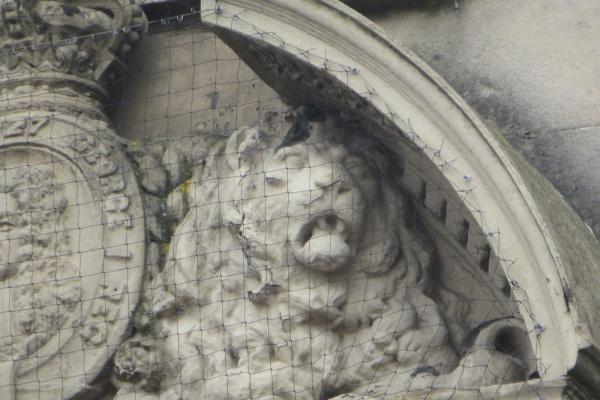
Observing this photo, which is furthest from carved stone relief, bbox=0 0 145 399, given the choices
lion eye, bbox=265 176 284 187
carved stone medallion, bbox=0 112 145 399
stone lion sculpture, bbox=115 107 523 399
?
lion eye, bbox=265 176 284 187

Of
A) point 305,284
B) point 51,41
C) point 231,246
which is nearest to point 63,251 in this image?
point 231,246

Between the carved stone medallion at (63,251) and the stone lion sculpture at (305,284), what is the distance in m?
0.14

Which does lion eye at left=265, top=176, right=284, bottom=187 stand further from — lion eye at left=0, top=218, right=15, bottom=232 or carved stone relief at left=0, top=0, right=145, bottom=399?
lion eye at left=0, top=218, right=15, bottom=232

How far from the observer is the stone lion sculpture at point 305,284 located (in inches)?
227

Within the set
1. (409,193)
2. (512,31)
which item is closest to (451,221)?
(409,193)

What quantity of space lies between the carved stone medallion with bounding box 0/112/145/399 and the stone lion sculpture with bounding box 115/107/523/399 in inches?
5.5

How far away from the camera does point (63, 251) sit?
6.11 metres

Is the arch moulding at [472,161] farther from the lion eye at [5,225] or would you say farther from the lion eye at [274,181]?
the lion eye at [5,225]

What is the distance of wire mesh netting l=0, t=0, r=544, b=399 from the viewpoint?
19.0ft

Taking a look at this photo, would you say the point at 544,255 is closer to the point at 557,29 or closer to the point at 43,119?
the point at 557,29

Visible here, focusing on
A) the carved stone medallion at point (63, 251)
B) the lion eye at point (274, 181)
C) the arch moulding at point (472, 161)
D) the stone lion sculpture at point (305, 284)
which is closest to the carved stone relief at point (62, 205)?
the carved stone medallion at point (63, 251)

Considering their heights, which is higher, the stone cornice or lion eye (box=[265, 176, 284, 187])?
the stone cornice

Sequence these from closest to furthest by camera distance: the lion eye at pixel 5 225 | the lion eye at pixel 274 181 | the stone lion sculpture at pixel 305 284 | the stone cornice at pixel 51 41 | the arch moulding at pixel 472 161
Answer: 1. the arch moulding at pixel 472 161
2. the stone lion sculpture at pixel 305 284
3. the lion eye at pixel 274 181
4. the lion eye at pixel 5 225
5. the stone cornice at pixel 51 41

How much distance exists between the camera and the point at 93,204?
20.1 ft
